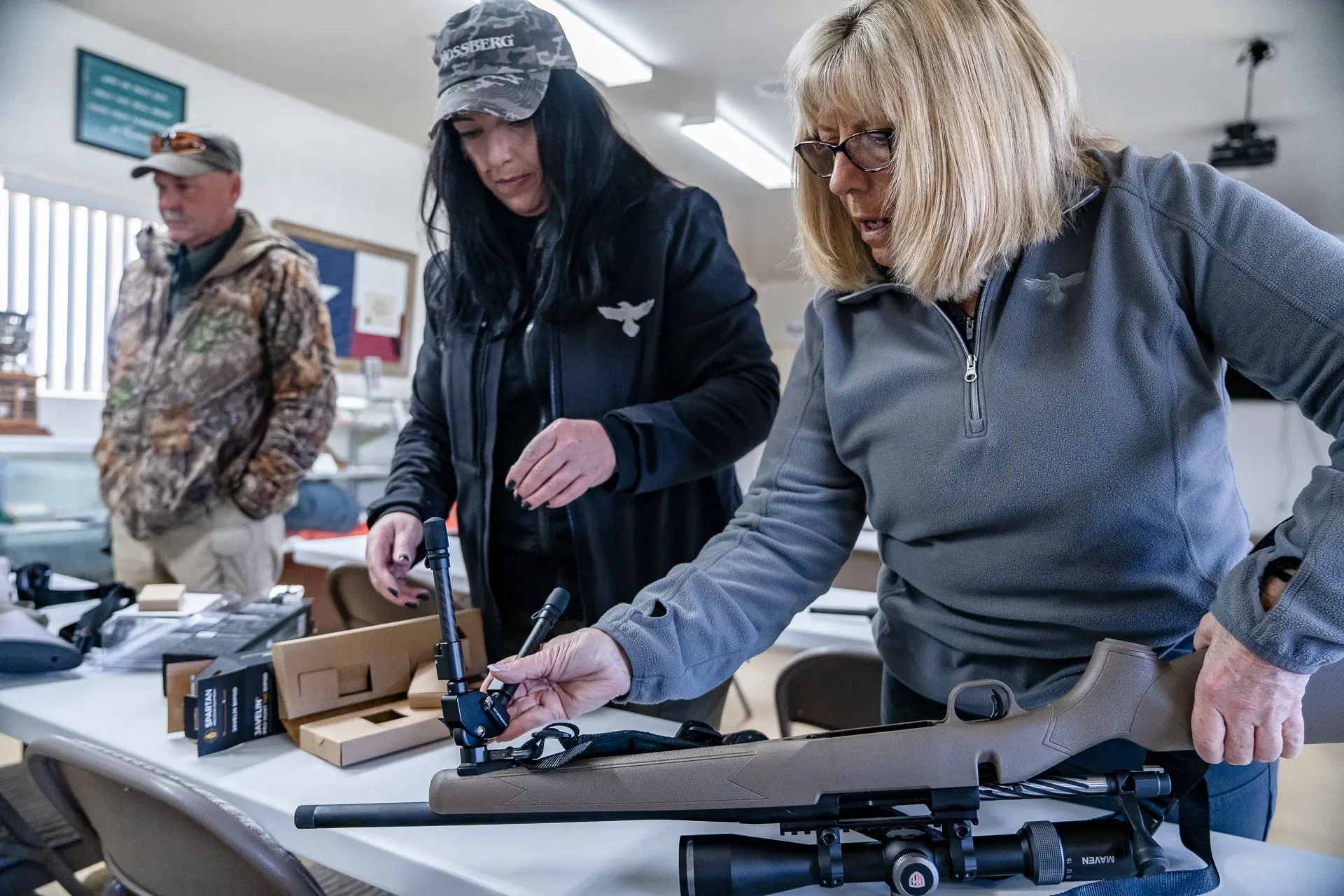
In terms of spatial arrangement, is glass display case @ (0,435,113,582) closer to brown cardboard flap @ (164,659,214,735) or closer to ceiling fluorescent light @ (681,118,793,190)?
brown cardboard flap @ (164,659,214,735)

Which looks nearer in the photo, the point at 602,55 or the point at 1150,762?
the point at 1150,762

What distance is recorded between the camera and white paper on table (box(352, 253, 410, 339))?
479 cm

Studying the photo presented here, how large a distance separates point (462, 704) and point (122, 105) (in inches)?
161

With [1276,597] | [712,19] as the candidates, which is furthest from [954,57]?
[712,19]

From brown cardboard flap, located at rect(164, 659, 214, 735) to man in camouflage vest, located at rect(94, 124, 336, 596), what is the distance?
4.06 ft

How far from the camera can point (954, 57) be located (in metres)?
0.81

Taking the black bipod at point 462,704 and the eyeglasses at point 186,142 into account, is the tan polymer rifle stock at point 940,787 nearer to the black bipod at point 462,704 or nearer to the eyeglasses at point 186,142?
the black bipod at point 462,704

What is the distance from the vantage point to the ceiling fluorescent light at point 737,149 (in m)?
4.11

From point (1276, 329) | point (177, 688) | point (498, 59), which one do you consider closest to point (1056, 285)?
point (1276, 329)

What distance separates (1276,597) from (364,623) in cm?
172

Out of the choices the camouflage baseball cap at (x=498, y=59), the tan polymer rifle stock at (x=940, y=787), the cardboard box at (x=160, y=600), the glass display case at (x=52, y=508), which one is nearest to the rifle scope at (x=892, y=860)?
the tan polymer rifle stock at (x=940, y=787)

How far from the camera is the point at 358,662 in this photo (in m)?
1.12

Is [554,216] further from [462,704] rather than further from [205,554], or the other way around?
[205,554]

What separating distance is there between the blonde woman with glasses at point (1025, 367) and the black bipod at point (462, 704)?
0.13ft
